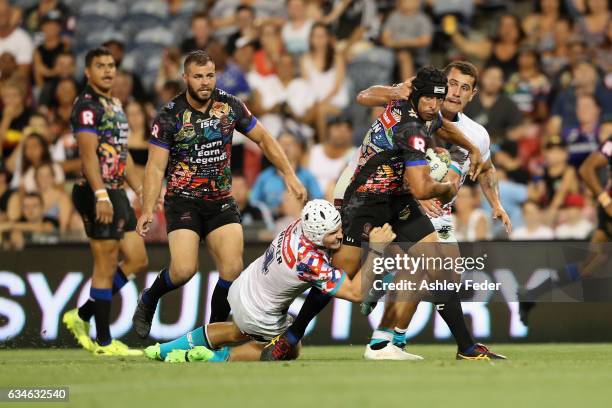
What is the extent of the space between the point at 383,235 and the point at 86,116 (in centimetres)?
377

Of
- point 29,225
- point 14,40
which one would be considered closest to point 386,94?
point 29,225

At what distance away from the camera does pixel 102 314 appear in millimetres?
13375

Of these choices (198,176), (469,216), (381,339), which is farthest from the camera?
(469,216)

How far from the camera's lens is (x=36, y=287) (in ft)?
50.9

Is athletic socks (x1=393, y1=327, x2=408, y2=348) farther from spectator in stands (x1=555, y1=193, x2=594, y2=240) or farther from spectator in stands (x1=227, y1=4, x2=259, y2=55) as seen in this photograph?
spectator in stands (x1=227, y1=4, x2=259, y2=55)

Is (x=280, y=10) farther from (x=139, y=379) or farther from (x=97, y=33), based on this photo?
(x=139, y=379)

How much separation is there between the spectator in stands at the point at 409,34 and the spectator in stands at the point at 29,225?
20.8 feet

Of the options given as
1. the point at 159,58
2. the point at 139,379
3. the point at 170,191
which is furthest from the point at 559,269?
the point at 159,58

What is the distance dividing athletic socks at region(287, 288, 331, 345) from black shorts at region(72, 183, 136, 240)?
2897 mm

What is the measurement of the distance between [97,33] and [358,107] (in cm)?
A: 500

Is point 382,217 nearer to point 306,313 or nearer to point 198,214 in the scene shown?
point 306,313

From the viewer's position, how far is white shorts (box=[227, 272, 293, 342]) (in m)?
11.1

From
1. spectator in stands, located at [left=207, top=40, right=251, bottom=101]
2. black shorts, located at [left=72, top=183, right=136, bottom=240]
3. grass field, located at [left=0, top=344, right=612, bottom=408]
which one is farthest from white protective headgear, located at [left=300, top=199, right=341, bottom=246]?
spectator in stands, located at [left=207, top=40, right=251, bottom=101]

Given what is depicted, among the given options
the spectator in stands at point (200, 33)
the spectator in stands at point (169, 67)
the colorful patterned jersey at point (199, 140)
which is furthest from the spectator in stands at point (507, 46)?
the colorful patterned jersey at point (199, 140)
